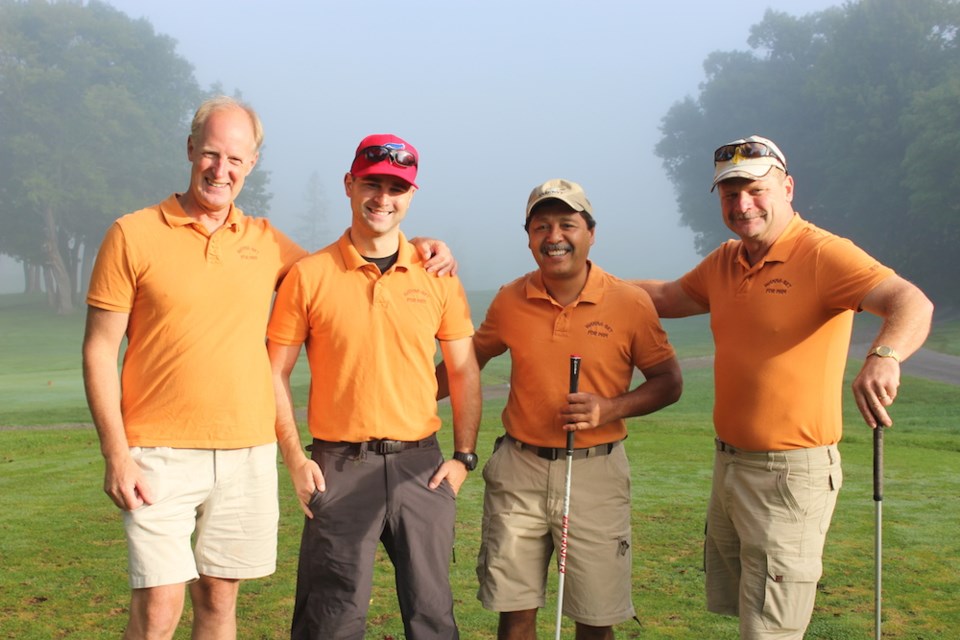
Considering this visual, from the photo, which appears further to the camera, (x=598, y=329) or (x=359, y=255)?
(x=598, y=329)

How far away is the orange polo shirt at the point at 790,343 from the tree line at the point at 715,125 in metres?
36.9

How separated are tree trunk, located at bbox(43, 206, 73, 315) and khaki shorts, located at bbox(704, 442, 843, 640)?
5206cm

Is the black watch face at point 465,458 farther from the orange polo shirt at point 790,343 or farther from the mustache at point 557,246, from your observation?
the orange polo shirt at point 790,343

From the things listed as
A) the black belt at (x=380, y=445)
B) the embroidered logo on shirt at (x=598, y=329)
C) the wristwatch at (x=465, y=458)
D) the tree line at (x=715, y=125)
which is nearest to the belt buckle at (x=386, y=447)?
the black belt at (x=380, y=445)

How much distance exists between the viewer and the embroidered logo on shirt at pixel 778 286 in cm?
412

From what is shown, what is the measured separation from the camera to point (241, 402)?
387cm

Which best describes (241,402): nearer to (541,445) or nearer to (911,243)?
(541,445)

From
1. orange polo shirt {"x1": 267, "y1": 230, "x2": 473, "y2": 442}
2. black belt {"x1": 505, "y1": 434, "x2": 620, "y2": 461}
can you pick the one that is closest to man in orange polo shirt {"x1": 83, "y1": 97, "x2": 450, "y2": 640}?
orange polo shirt {"x1": 267, "y1": 230, "x2": 473, "y2": 442}

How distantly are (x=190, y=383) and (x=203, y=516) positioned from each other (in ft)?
1.84

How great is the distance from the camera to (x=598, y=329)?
4.28 metres

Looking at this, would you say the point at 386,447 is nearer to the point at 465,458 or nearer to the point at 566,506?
the point at 465,458

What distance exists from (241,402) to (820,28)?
59.8 m

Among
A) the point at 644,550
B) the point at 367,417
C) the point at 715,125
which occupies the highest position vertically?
the point at 715,125

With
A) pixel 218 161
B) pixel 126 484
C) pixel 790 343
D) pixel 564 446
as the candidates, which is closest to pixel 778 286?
pixel 790 343
